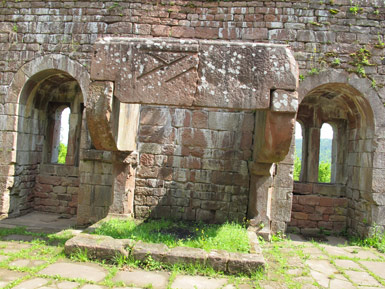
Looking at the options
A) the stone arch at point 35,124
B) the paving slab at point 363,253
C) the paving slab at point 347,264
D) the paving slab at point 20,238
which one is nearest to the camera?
the paving slab at point 347,264

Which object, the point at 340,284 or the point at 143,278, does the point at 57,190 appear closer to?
the point at 143,278

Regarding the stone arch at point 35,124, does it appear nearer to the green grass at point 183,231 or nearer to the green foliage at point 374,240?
the green grass at point 183,231

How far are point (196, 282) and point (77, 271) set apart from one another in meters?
1.30

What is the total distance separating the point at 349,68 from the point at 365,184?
7.37 feet

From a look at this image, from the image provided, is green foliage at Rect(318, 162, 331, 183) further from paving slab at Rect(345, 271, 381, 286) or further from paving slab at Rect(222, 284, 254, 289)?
paving slab at Rect(222, 284, 254, 289)

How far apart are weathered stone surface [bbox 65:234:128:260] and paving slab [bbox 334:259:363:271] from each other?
9.91ft

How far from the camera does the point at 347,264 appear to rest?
4.30 m

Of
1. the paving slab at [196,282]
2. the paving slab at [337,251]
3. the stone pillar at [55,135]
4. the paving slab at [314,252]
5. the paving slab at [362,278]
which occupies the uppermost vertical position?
the stone pillar at [55,135]

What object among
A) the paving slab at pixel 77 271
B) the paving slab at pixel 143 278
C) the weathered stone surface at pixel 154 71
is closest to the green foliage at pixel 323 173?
the weathered stone surface at pixel 154 71

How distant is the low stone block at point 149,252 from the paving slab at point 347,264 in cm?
256

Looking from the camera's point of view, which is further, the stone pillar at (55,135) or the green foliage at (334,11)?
the stone pillar at (55,135)

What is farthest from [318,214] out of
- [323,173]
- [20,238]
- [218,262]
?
[20,238]

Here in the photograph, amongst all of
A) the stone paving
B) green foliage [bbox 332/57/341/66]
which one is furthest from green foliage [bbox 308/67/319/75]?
the stone paving

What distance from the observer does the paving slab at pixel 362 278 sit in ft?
11.8
